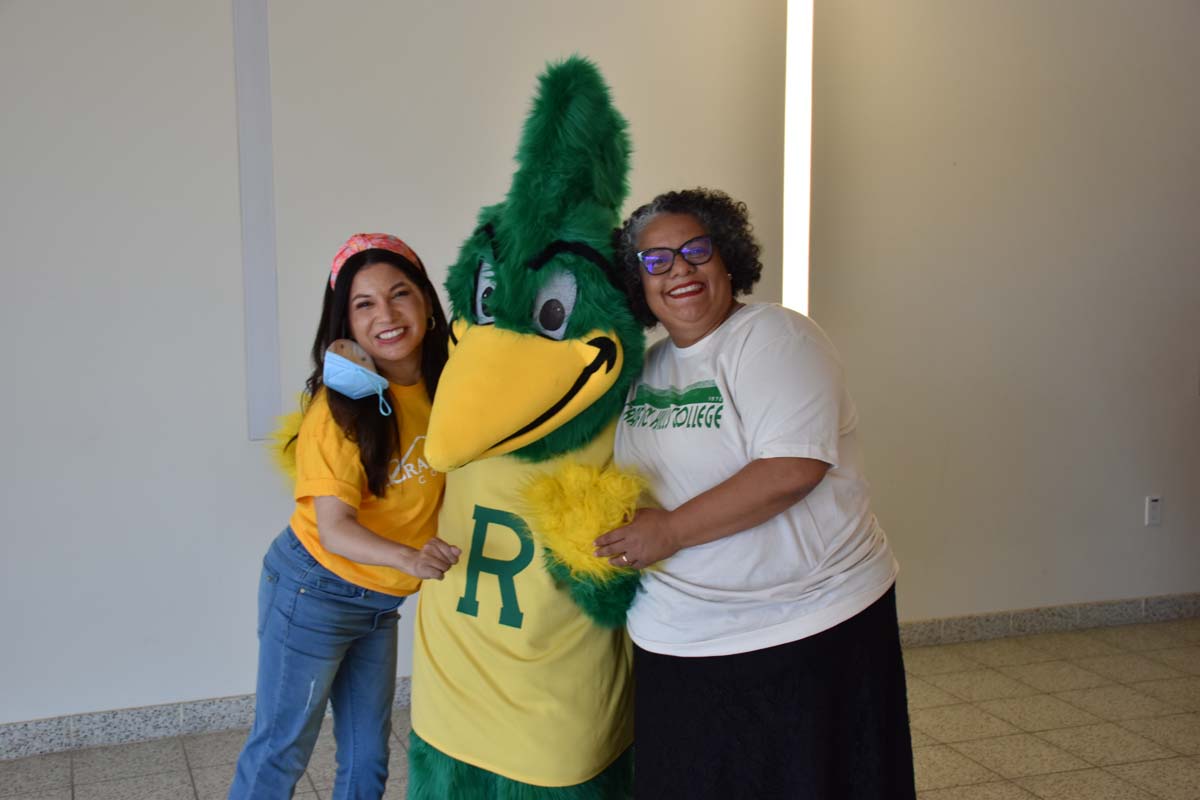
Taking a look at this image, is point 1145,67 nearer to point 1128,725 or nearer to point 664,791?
point 1128,725

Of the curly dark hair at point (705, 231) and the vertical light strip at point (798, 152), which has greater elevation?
the vertical light strip at point (798, 152)

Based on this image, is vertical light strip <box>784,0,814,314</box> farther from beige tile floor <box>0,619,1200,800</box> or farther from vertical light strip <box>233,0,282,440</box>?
vertical light strip <box>233,0,282,440</box>

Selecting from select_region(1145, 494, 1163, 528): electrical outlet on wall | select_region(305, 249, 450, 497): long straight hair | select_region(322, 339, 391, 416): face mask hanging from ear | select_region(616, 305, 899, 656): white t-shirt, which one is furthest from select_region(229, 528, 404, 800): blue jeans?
select_region(1145, 494, 1163, 528): electrical outlet on wall

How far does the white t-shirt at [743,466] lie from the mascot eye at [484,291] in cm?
30

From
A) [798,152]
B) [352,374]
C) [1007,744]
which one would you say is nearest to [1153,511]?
[1007,744]

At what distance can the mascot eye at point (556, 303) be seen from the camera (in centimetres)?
159

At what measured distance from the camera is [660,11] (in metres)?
3.35

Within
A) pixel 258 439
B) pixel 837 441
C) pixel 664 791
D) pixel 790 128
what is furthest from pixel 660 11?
pixel 664 791

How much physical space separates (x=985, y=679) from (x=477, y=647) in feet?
8.06

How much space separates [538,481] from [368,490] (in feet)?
1.29

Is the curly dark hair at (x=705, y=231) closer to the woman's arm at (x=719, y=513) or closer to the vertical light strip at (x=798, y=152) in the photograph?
the woman's arm at (x=719, y=513)

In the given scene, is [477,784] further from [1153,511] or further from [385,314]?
[1153,511]

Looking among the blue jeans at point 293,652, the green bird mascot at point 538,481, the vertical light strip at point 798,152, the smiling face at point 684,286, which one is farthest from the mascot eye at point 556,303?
the vertical light strip at point 798,152

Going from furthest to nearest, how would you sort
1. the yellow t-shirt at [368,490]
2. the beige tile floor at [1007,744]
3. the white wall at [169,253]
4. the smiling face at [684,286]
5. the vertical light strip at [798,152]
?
the vertical light strip at [798,152] < the white wall at [169,253] < the beige tile floor at [1007,744] < the yellow t-shirt at [368,490] < the smiling face at [684,286]
